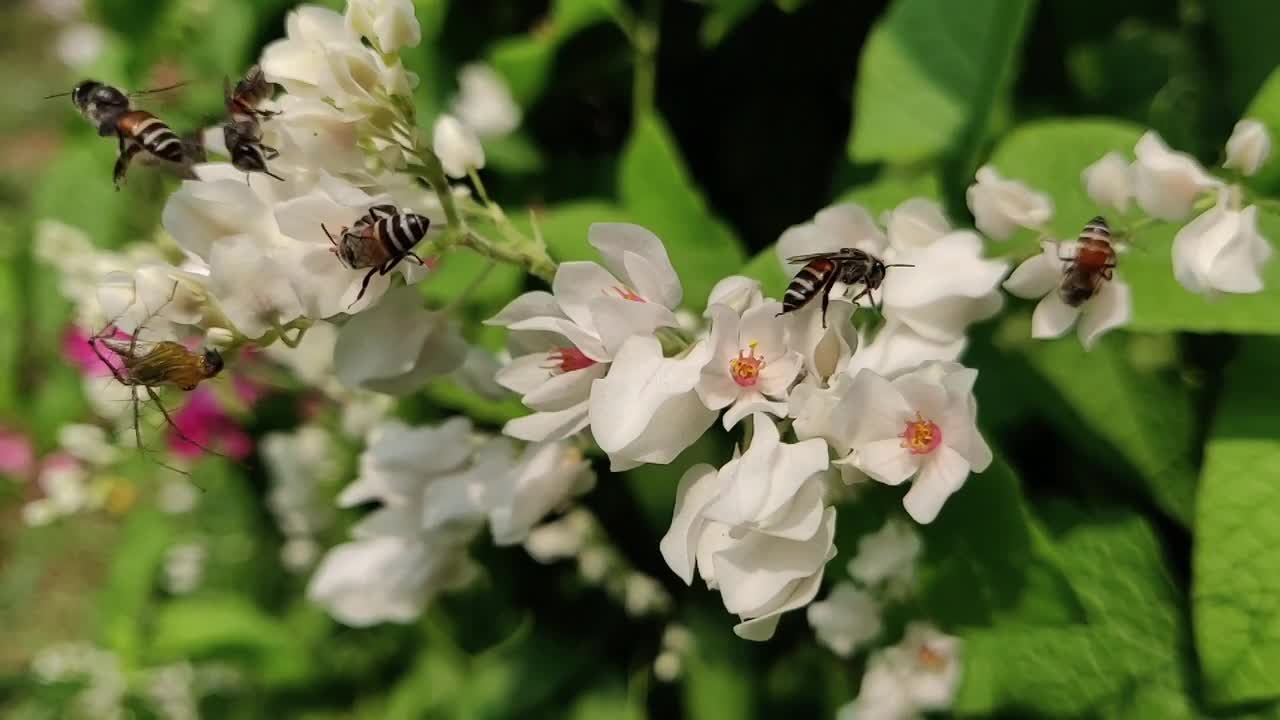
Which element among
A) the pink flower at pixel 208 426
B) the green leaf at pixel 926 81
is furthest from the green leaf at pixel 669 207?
the pink flower at pixel 208 426

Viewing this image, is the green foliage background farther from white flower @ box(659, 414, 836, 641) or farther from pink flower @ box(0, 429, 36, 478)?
pink flower @ box(0, 429, 36, 478)

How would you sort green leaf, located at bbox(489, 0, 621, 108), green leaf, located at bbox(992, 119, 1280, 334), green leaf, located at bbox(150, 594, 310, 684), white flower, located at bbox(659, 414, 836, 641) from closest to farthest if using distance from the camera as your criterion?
1. white flower, located at bbox(659, 414, 836, 641)
2. green leaf, located at bbox(992, 119, 1280, 334)
3. green leaf, located at bbox(489, 0, 621, 108)
4. green leaf, located at bbox(150, 594, 310, 684)

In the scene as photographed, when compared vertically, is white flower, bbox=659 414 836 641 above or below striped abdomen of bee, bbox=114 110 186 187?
below

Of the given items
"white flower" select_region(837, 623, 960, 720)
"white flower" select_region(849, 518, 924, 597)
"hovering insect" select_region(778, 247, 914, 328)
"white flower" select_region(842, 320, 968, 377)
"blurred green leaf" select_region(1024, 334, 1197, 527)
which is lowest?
"white flower" select_region(837, 623, 960, 720)

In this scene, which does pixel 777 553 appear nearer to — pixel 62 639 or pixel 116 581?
pixel 116 581

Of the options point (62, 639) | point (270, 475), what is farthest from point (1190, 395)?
point (62, 639)

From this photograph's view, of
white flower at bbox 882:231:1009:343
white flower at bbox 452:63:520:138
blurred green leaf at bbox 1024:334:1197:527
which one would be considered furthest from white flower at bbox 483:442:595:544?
white flower at bbox 452:63:520:138

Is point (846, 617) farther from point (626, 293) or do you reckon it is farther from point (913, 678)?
point (626, 293)
